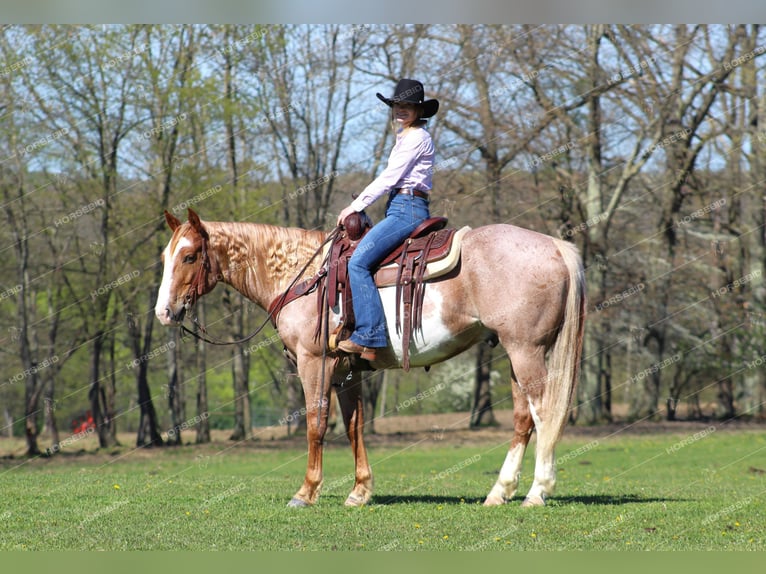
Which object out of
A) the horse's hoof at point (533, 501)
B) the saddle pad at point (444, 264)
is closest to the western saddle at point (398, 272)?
the saddle pad at point (444, 264)

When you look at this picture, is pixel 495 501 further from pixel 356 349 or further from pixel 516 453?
pixel 356 349

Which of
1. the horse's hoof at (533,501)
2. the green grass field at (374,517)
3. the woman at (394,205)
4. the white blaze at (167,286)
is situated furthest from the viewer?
the white blaze at (167,286)

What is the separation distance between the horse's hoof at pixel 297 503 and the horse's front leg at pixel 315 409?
0.24ft

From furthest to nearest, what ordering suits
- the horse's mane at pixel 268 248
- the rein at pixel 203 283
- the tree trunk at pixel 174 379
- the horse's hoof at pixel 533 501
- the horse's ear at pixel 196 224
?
the tree trunk at pixel 174 379, the horse's mane at pixel 268 248, the rein at pixel 203 283, the horse's ear at pixel 196 224, the horse's hoof at pixel 533 501

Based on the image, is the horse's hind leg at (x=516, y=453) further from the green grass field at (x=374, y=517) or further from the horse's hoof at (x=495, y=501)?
the green grass field at (x=374, y=517)

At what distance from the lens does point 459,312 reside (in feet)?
28.5

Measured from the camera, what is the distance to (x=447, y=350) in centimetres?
889

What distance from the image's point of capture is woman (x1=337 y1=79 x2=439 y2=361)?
28.5 feet

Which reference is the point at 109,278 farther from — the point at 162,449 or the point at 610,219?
the point at 610,219

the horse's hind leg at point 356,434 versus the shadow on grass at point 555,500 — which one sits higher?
the horse's hind leg at point 356,434

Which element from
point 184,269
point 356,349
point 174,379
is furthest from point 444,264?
point 174,379

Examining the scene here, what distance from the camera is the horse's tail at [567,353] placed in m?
8.30

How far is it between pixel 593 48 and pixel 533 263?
1908 cm

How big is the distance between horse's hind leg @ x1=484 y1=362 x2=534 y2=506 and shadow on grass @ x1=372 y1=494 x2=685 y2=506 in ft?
0.44
